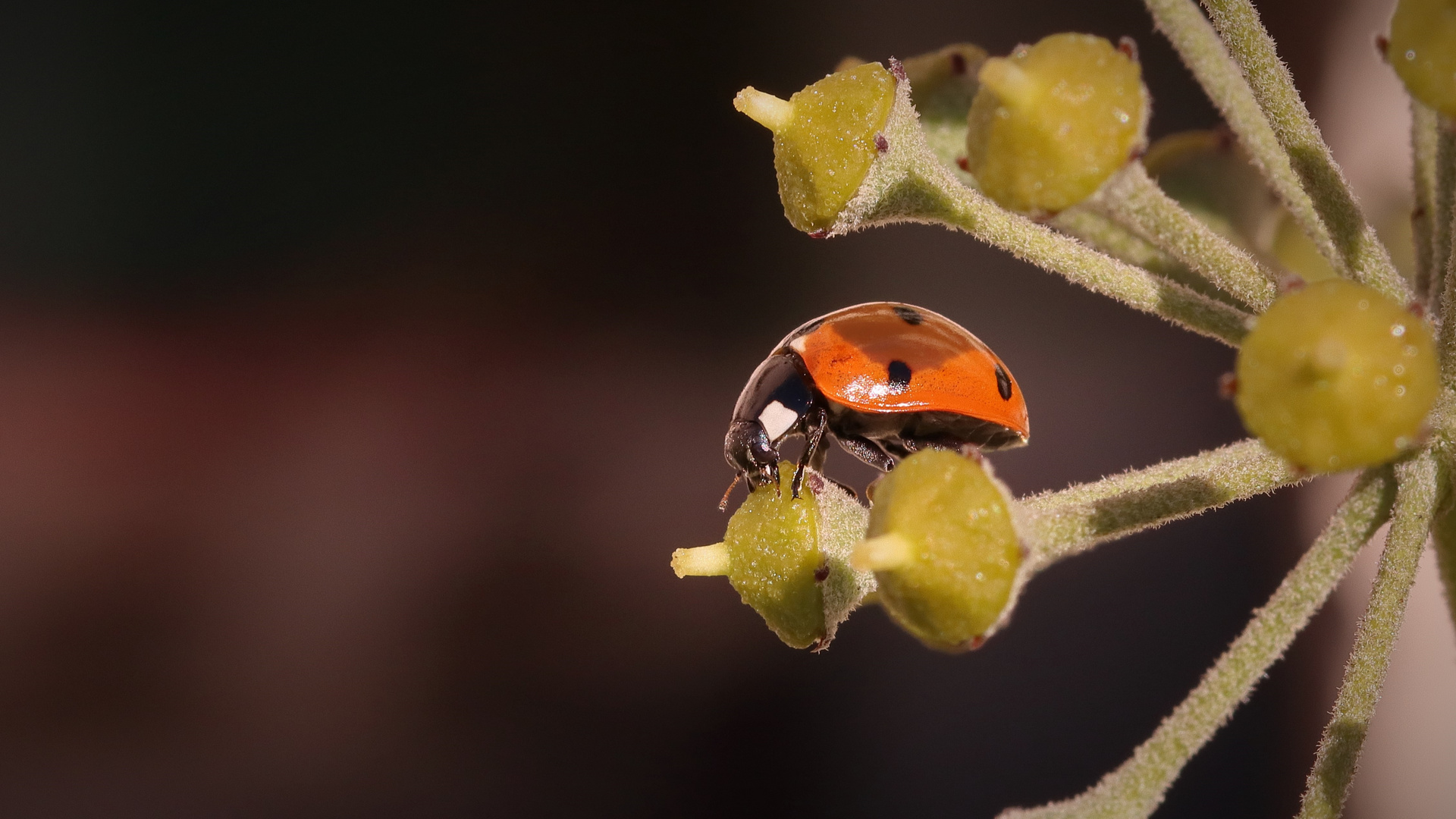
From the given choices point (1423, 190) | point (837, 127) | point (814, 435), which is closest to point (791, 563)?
point (837, 127)

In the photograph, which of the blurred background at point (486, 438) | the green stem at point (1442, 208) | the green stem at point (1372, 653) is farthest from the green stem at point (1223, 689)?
the blurred background at point (486, 438)

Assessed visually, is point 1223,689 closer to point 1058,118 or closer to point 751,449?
point 1058,118

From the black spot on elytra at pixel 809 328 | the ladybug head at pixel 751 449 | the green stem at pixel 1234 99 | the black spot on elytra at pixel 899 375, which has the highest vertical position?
the green stem at pixel 1234 99

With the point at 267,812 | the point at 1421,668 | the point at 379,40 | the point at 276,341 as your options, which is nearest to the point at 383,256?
the point at 276,341

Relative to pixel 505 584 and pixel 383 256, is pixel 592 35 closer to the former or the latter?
pixel 383 256

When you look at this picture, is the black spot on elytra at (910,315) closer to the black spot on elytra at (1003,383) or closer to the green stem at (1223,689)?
the black spot on elytra at (1003,383)

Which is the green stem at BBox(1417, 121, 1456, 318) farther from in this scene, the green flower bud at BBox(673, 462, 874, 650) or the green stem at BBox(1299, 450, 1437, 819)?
the green flower bud at BBox(673, 462, 874, 650)
